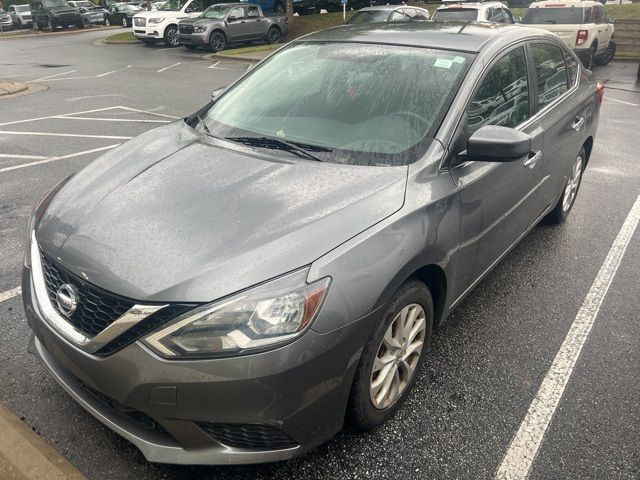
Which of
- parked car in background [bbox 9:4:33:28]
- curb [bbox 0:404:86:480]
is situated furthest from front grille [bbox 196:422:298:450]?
parked car in background [bbox 9:4:33:28]

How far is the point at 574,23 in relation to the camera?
13828 mm

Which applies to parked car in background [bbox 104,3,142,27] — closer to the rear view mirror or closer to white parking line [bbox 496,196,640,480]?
white parking line [bbox 496,196,640,480]

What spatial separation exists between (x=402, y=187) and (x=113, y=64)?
1613cm

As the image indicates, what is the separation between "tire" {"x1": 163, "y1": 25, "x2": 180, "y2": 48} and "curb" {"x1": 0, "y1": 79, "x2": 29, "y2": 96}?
33.4ft

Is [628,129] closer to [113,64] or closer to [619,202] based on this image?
[619,202]

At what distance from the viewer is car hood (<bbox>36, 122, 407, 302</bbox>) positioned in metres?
1.91

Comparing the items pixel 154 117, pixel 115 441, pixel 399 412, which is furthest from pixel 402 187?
pixel 154 117

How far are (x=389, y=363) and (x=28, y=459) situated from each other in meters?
1.54

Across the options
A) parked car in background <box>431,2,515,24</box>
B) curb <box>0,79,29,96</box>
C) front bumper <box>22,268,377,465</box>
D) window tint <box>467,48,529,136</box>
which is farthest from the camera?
parked car in background <box>431,2,515,24</box>

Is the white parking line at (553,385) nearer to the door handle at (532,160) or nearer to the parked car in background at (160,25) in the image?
the door handle at (532,160)

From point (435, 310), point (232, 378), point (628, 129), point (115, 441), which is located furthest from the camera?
point (628, 129)

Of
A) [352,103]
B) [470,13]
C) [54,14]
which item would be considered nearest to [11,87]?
[352,103]

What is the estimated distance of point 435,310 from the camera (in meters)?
2.71

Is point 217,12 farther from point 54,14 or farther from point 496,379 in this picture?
point 496,379
